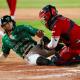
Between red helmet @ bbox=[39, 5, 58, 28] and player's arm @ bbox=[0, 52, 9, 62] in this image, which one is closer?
red helmet @ bbox=[39, 5, 58, 28]

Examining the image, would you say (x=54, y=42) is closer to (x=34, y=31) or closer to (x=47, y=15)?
(x=47, y=15)

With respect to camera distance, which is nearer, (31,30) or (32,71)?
(32,71)

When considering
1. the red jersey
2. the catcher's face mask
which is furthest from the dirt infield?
the red jersey

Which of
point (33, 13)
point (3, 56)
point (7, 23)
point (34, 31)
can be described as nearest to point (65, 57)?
point (34, 31)

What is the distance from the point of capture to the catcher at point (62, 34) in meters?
9.52

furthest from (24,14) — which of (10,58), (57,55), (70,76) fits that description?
(70,76)

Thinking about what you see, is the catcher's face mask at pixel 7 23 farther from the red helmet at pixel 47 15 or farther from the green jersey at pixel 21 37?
the red helmet at pixel 47 15

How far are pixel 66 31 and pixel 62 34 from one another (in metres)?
0.10

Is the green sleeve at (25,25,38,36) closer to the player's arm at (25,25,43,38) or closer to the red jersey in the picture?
the player's arm at (25,25,43,38)

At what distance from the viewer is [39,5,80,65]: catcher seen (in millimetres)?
9516

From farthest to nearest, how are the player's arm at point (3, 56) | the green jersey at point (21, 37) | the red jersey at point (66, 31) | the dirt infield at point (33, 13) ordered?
1. the dirt infield at point (33, 13)
2. the player's arm at point (3, 56)
3. the green jersey at point (21, 37)
4. the red jersey at point (66, 31)

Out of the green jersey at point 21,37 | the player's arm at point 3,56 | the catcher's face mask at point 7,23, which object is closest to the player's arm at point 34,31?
the green jersey at point 21,37

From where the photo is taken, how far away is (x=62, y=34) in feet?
31.7

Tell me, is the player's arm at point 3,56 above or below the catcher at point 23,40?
below
